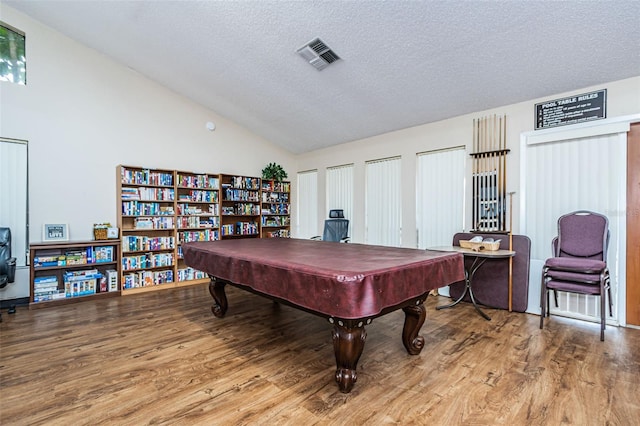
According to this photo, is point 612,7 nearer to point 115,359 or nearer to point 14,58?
point 115,359

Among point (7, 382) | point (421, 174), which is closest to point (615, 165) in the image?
point (421, 174)

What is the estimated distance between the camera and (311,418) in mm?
1617

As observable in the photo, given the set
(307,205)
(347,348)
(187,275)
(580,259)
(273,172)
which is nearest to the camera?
(347,348)

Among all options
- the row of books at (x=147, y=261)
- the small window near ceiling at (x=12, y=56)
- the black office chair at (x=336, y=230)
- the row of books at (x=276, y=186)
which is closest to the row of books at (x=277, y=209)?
the row of books at (x=276, y=186)

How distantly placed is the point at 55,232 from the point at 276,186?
3577 mm

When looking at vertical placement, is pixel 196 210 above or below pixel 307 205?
below

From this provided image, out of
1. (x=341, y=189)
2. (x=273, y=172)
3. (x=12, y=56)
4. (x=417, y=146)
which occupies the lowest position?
(x=341, y=189)

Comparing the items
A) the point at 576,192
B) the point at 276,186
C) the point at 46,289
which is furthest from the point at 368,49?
the point at 46,289

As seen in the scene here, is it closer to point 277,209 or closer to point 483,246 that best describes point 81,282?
point 277,209

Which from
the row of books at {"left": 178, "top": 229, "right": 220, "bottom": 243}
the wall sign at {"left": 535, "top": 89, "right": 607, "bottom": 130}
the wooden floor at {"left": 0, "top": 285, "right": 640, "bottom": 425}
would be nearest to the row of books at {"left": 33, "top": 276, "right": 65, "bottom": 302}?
the wooden floor at {"left": 0, "top": 285, "right": 640, "bottom": 425}

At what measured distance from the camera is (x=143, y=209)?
15.2 feet

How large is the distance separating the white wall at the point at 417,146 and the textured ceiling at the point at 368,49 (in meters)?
0.15

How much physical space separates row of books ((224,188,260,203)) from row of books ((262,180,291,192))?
0.27 metres

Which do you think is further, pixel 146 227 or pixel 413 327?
pixel 146 227
